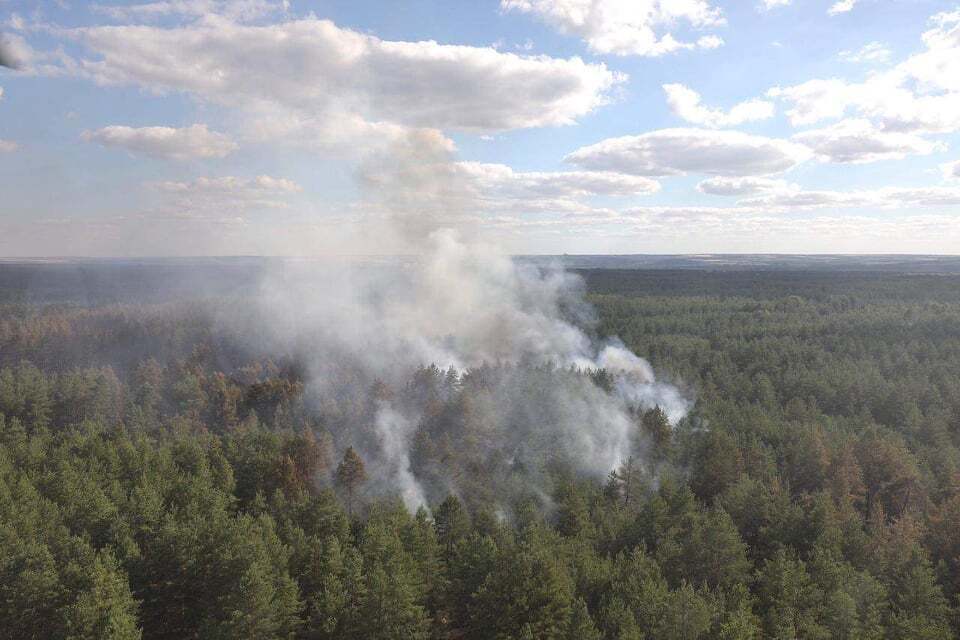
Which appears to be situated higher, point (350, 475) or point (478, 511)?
point (478, 511)

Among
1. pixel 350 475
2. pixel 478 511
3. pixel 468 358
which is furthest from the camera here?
pixel 468 358

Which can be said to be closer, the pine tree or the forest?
the forest

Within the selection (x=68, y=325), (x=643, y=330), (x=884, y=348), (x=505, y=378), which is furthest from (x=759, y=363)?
(x=68, y=325)

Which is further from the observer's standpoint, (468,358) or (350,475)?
(468,358)

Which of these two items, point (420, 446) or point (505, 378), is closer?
point (420, 446)

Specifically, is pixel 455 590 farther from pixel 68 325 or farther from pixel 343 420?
pixel 68 325

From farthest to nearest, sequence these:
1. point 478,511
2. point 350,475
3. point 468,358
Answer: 1. point 468,358
2. point 350,475
3. point 478,511

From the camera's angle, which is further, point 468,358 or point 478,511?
point 468,358

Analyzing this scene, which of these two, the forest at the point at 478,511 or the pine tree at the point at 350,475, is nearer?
the forest at the point at 478,511
